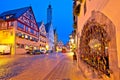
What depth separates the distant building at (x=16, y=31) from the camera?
133 ft

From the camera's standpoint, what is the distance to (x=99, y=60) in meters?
6.43

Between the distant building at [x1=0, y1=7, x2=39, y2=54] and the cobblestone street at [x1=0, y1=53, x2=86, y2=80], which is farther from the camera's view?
the distant building at [x1=0, y1=7, x2=39, y2=54]

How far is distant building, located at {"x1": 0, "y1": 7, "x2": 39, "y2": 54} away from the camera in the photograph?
40.7 metres

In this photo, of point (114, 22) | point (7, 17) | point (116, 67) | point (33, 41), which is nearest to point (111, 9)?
point (114, 22)

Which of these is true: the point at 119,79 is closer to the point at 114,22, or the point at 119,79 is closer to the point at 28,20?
the point at 114,22

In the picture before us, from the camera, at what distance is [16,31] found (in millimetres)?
41312

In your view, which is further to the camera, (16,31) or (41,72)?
(16,31)

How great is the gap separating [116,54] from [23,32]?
141ft

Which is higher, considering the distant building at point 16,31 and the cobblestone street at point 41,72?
the distant building at point 16,31

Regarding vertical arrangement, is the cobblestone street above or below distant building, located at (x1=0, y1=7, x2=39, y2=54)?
below

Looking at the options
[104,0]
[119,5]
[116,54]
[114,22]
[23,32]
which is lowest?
[116,54]

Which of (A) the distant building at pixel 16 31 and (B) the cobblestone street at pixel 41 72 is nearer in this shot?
(B) the cobblestone street at pixel 41 72

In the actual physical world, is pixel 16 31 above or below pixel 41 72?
above

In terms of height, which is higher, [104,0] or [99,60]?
[104,0]
